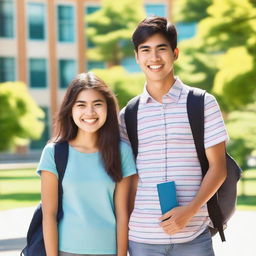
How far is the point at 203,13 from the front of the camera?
2298cm

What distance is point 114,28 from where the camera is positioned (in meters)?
32.2

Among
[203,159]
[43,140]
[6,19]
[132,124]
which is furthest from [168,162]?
[6,19]

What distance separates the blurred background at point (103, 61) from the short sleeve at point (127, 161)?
15.3 ft

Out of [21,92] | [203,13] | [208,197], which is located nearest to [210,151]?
[208,197]

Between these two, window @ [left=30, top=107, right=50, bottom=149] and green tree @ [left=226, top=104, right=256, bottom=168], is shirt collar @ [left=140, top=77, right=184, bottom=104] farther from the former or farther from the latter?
window @ [left=30, top=107, right=50, bottom=149]

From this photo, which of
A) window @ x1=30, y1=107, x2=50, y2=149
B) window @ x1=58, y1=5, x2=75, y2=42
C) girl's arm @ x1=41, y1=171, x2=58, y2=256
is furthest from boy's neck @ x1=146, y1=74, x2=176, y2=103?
window @ x1=58, y1=5, x2=75, y2=42

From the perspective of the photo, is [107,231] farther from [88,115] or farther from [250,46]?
[250,46]

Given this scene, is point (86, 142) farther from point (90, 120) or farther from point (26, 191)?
point (26, 191)

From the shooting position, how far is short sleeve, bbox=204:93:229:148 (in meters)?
3.19

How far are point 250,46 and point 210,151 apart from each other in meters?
10.5

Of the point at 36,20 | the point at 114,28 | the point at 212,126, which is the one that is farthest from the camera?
the point at 36,20

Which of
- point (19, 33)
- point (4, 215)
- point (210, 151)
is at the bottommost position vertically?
point (4, 215)

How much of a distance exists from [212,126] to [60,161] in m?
0.66

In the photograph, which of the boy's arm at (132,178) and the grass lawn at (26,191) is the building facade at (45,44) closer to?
the grass lawn at (26,191)
